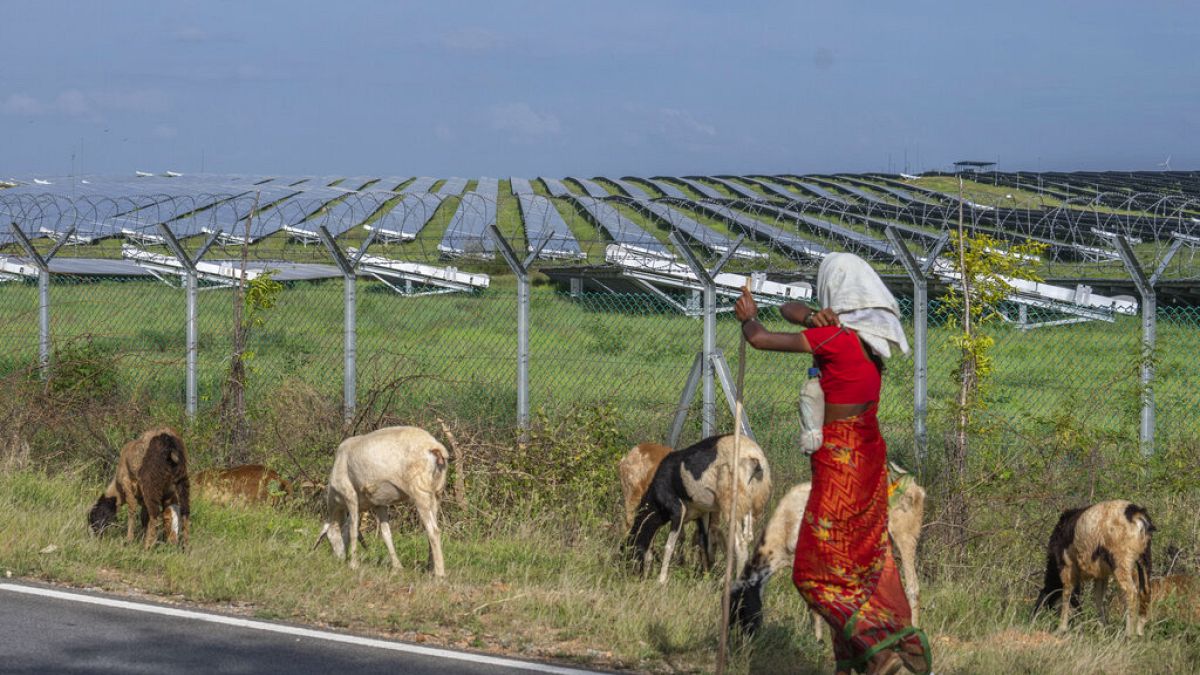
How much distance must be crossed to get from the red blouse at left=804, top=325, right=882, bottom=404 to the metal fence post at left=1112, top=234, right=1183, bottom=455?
4502 mm

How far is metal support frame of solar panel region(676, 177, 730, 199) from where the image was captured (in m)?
39.8

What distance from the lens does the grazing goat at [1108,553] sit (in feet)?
26.1

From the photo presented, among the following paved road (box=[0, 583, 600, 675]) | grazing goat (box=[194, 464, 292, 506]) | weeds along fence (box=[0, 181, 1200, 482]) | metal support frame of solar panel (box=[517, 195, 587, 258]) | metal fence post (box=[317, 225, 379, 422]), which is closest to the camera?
paved road (box=[0, 583, 600, 675])

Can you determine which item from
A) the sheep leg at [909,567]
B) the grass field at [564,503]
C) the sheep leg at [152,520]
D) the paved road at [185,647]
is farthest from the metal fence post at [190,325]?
the sheep leg at [909,567]

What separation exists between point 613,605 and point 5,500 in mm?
5461

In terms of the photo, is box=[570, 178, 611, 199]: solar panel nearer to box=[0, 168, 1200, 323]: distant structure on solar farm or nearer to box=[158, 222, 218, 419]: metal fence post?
box=[0, 168, 1200, 323]: distant structure on solar farm

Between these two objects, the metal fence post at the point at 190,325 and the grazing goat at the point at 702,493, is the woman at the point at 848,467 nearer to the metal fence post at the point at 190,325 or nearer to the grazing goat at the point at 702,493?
the grazing goat at the point at 702,493

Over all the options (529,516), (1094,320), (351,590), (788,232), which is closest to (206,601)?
(351,590)

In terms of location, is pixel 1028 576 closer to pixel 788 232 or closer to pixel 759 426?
pixel 759 426

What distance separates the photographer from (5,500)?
1082 cm

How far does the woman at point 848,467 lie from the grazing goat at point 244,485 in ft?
20.9

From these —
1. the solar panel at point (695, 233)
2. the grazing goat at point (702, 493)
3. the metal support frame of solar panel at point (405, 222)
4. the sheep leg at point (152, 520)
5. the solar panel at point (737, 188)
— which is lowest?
the sheep leg at point (152, 520)

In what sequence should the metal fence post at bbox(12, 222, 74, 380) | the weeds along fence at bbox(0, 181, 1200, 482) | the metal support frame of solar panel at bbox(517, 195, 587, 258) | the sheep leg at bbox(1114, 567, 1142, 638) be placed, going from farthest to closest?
the metal fence post at bbox(12, 222, 74, 380) < the metal support frame of solar panel at bbox(517, 195, 587, 258) < the weeds along fence at bbox(0, 181, 1200, 482) < the sheep leg at bbox(1114, 567, 1142, 638)

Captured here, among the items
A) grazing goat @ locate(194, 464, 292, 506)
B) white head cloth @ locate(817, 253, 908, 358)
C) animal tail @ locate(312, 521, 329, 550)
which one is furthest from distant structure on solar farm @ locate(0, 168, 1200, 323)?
white head cloth @ locate(817, 253, 908, 358)
